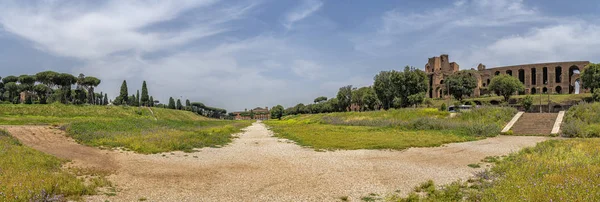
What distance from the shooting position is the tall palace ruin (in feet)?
304

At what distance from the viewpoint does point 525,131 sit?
29953 mm

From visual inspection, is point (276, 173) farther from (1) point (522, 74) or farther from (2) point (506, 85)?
(1) point (522, 74)

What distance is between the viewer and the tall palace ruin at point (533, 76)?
9269 centimetres

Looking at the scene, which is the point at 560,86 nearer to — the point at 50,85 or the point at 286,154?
the point at 286,154

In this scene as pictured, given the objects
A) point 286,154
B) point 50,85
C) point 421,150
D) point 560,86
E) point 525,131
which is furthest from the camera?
point 560,86

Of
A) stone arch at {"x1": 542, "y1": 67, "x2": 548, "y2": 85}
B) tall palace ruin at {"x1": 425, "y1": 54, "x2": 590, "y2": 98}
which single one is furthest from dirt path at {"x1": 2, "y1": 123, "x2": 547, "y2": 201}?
stone arch at {"x1": 542, "y1": 67, "x2": 548, "y2": 85}

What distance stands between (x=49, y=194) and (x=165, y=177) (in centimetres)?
360

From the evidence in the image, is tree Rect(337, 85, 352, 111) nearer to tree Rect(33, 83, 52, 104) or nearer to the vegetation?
the vegetation

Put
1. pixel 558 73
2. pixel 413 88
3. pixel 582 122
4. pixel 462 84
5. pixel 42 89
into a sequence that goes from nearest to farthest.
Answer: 1. pixel 582 122
2. pixel 413 88
3. pixel 462 84
4. pixel 42 89
5. pixel 558 73

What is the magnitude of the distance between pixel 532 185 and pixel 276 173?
727 cm

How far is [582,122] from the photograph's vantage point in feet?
93.5

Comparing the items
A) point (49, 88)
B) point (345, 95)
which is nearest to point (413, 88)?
point (345, 95)

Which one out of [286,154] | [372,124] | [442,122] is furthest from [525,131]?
[286,154]

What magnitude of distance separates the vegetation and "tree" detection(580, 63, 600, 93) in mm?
37472
